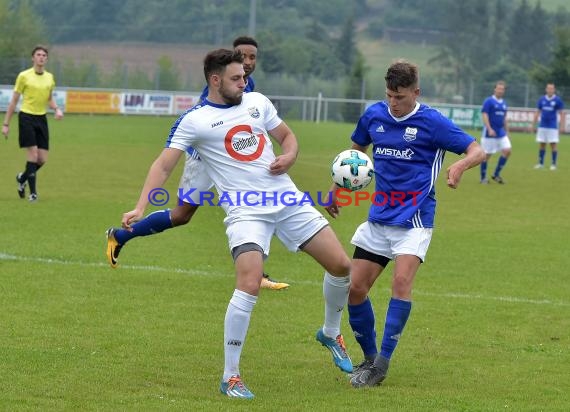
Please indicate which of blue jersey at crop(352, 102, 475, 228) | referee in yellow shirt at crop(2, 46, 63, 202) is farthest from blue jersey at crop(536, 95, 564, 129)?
blue jersey at crop(352, 102, 475, 228)

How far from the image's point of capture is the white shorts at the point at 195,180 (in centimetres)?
892

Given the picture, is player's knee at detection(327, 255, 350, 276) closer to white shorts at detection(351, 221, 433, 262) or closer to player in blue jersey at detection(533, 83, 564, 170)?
white shorts at detection(351, 221, 433, 262)

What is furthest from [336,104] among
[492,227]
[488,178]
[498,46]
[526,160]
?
[498,46]

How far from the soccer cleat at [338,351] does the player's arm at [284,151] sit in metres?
1.14

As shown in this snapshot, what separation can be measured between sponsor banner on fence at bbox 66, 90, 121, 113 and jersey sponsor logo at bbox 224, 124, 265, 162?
140ft

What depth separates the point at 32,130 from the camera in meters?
16.6

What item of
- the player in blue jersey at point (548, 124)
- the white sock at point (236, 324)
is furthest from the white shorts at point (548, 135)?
the white sock at point (236, 324)

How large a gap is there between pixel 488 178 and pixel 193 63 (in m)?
73.5

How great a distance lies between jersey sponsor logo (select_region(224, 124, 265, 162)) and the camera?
6.90m

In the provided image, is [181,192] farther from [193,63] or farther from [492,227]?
[193,63]

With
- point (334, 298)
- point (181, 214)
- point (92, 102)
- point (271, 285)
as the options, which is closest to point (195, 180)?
point (181, 214)

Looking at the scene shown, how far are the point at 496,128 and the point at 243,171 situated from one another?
17214 millimetres

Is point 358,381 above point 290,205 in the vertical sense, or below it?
below

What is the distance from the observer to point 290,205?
6965mm
